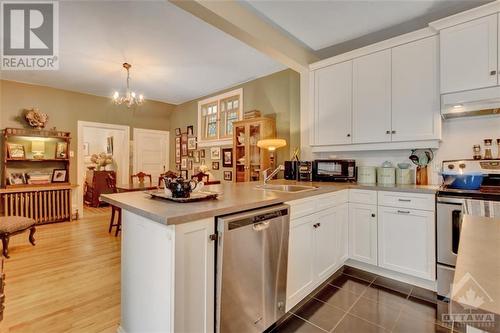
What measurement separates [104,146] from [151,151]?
2223mm

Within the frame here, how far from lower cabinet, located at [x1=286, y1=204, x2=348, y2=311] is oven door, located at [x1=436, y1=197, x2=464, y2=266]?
2.56ft

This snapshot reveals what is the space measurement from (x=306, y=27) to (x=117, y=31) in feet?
7.01

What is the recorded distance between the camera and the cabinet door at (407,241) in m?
2.11

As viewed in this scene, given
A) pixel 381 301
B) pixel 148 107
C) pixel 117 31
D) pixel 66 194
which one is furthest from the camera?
pixel 148 107

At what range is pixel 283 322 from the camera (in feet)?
5.89

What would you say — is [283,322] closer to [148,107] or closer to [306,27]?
[306,27]

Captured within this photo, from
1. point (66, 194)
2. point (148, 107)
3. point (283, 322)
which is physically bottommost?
point (283, 322)

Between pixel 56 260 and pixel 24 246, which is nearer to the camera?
pixel 56 260

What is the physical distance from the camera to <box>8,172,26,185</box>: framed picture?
4.32 meters

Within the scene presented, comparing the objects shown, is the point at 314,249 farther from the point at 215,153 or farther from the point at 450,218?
the point at 215,153

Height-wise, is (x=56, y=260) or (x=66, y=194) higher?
(x=66, y=194)

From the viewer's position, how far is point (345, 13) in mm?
2447

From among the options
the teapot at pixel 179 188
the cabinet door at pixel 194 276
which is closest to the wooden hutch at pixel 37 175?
the teapot at pixel 179 188

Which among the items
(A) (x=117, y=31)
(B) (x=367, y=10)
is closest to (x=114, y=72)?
(A) (x=117, y=31)
